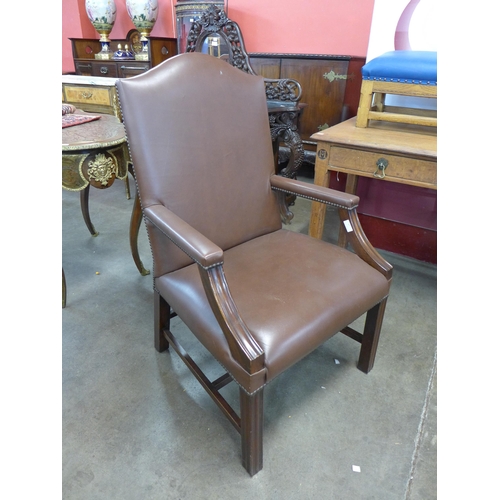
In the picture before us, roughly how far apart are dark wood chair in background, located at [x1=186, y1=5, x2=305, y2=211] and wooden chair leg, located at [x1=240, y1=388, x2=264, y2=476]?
1652 mm

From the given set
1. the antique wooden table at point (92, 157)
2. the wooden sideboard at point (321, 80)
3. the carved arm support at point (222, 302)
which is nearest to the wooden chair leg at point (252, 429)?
the carved arm support at point (222, 302)

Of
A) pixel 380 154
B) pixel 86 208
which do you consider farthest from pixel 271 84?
pixel 86 208

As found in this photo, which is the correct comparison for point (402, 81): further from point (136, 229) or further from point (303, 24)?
point (303, 24)

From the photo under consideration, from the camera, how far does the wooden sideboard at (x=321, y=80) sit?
2.53 meters

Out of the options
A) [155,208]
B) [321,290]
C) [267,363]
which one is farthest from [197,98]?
[267,363]

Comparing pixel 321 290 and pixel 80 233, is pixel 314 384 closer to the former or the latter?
pixel 321 290

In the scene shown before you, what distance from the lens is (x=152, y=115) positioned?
1.06 meters

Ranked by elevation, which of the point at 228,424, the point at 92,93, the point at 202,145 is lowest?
the point at 228,424

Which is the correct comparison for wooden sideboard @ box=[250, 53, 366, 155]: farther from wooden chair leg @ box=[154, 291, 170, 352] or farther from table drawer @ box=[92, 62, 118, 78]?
wooden chair leg @ box=[154, 291, 170, 352]

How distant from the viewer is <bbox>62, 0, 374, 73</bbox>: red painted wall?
8.52 ft

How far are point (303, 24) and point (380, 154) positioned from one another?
1962 millimetres

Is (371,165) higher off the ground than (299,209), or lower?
higher

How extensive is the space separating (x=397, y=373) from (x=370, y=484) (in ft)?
1.53

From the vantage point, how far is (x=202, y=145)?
116 cm
